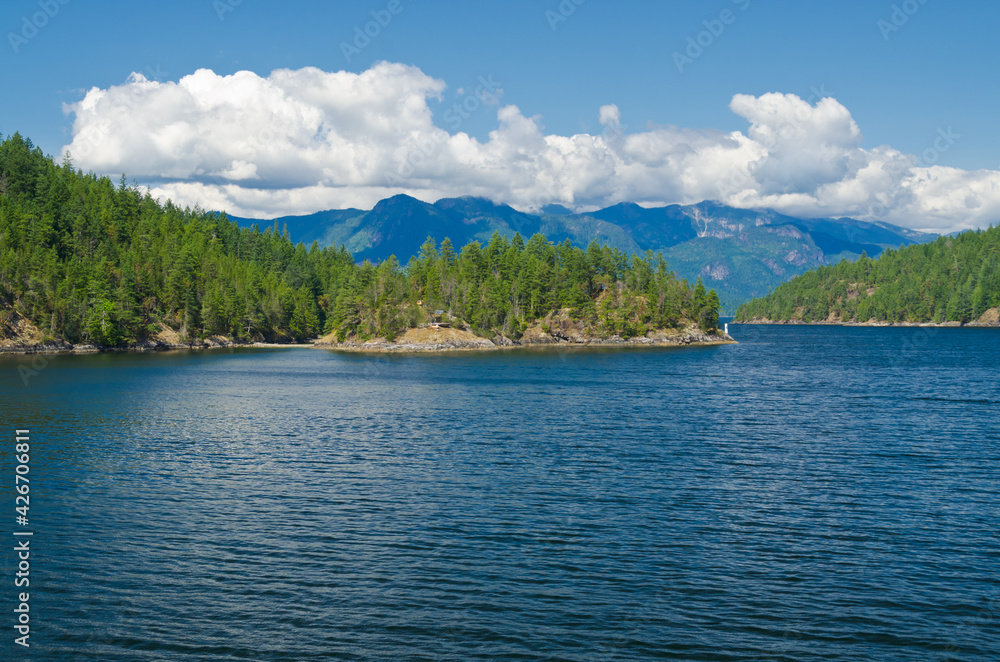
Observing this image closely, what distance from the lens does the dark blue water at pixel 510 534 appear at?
78.4 ft

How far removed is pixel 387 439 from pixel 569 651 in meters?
40.8

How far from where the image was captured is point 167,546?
32.5 m

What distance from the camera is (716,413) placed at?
7806 cm

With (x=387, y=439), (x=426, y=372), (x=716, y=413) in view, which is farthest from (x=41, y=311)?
(x=716, y=413)

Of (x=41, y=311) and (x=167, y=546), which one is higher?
(x=41, y=311)

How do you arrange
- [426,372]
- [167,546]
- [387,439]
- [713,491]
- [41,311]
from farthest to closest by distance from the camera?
[41,311]
[426,372]
[387,439]
[713,491]
[167,546]

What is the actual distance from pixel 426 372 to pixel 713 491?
3839 inches

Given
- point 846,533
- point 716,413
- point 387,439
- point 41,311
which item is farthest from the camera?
point 41,311

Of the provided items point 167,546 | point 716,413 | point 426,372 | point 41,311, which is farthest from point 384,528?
point 41,311

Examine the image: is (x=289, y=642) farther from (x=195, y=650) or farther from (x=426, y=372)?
(x=426, y=372)

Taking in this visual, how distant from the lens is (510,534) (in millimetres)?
34594

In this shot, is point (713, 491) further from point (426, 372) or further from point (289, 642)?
point (426, 372)

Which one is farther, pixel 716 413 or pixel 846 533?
pixel 716 413

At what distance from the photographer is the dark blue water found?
2389 centimetres
